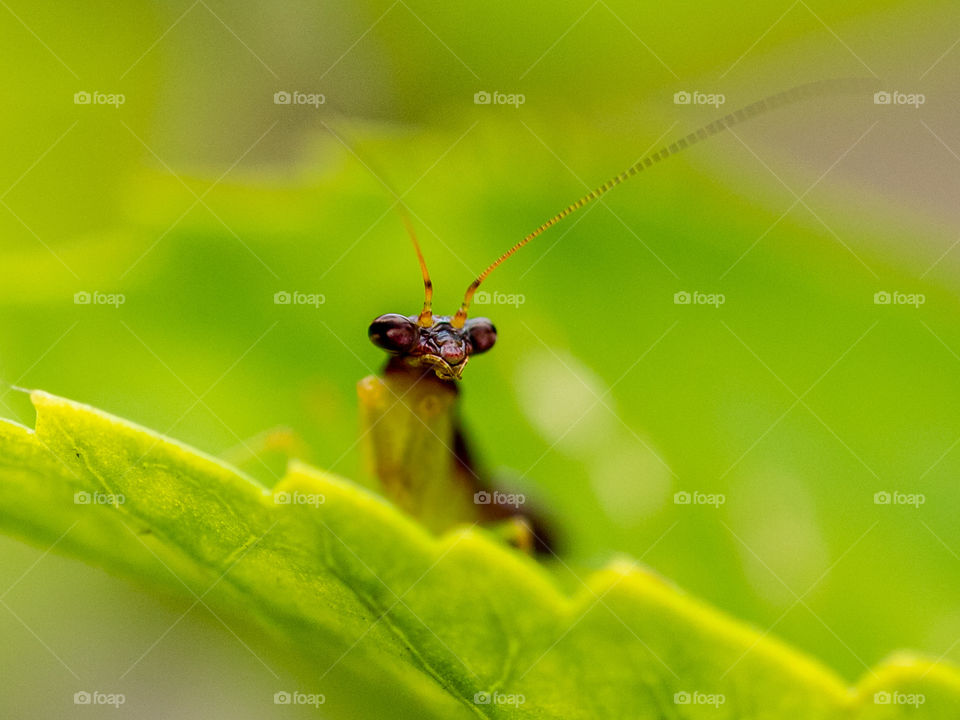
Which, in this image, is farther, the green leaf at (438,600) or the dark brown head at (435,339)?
the dark brown head at (435,339)

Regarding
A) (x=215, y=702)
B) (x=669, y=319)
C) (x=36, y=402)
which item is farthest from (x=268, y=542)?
(x=669, y=319)

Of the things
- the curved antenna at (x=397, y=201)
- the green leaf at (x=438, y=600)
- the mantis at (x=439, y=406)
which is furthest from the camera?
the mantis at (x=439, y=406)

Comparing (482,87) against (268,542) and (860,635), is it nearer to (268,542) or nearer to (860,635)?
(860,635)

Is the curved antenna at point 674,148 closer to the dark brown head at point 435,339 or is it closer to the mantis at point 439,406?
the mantis at point 439,406

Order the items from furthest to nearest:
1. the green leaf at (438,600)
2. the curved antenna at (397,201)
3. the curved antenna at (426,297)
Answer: the curved antenna at (426,297) < the curved antenna at (397,201) < the green leaf at (438,600)

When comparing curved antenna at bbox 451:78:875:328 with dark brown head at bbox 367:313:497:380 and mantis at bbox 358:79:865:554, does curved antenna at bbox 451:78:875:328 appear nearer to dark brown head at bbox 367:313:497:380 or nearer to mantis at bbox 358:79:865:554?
mantis at bbox 358:79:865:554

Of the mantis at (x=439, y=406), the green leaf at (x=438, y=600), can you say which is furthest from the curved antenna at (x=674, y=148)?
the green leaf at (x=438, y=600)

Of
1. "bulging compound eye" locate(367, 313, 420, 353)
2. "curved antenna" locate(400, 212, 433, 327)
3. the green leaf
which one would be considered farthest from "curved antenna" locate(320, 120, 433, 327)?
the green leaf
